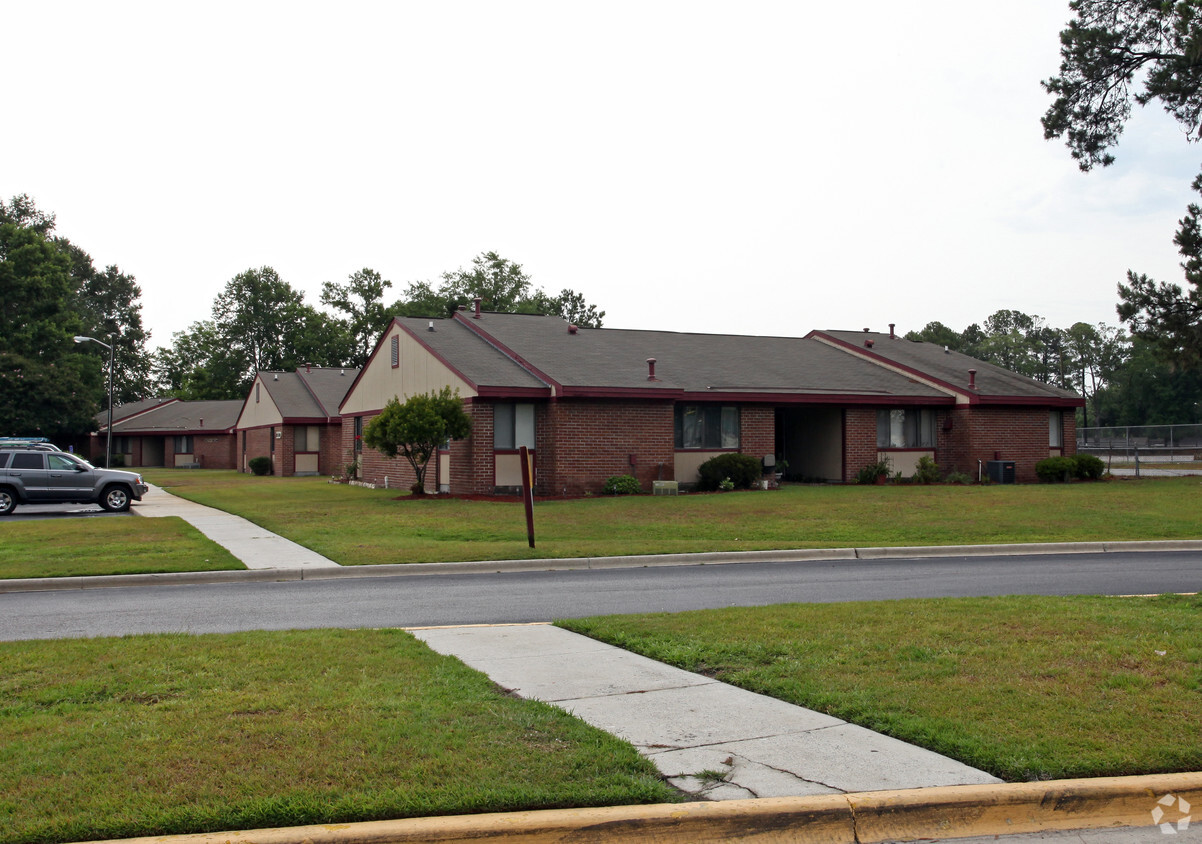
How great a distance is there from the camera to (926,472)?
100 feet

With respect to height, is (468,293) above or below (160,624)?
above

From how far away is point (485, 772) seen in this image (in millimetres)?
5004

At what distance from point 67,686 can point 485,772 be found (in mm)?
3434

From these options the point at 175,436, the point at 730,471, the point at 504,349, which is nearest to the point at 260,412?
the point at 175,436

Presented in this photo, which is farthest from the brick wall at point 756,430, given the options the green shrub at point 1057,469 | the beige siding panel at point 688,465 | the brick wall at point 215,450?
the brick wall at point 215,450

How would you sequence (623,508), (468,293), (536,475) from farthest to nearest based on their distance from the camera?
(468,293) < (536,475) < (623,508)

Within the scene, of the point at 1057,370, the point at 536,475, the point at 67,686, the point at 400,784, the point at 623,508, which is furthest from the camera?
the point at 1057,370

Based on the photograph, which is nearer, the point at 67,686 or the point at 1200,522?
the point at 67,686

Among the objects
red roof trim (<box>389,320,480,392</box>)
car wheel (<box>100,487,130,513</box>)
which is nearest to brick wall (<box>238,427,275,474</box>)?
red roof trim (<box>389,320,480,392</box>)

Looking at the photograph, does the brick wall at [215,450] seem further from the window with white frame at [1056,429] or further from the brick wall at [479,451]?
the window with white frame at [1056,429]

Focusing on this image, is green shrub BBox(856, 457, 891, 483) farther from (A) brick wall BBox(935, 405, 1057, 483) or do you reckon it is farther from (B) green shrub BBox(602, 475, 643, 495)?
(B) green shrub BBox(602, 475, 643, 495)

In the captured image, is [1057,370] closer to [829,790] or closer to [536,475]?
[536,475]

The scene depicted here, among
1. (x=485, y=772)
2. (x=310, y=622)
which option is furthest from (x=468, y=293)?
(x=485, y=772)

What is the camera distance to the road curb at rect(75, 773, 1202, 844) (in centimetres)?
440
